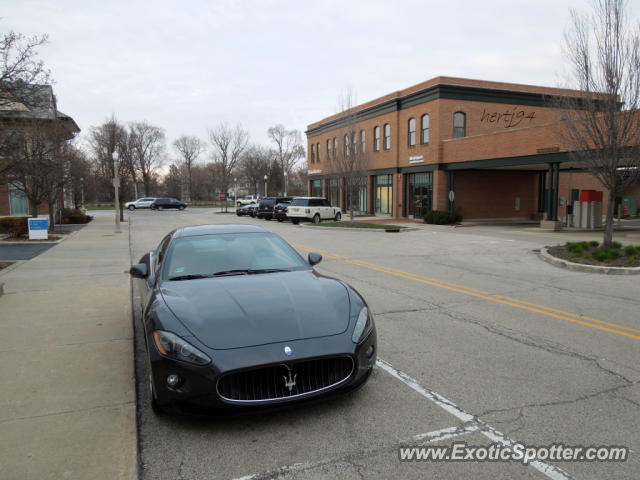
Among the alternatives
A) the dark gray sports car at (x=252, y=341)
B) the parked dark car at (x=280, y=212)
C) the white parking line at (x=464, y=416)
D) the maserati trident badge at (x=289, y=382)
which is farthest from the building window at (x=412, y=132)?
the maserati trident badge at (x=289, y=382)

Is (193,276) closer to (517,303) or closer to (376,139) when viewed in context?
(517,303)

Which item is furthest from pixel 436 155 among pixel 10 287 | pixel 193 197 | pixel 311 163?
pixel 193 197

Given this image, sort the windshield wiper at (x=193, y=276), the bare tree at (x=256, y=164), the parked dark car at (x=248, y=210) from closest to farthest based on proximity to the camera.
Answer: the windshield wiper at (x=193, y=276), the parked dark car at (x=248, y=210), the bare tree at (x=256, y=164)

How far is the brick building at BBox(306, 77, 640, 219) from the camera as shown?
3005cm

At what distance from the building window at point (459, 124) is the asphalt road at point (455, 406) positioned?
25.2 meters

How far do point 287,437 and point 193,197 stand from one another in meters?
105

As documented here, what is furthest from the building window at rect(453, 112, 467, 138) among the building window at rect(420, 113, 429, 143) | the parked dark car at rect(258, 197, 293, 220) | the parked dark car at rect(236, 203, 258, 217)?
the parked dark car at rect(236, 203, 258, 217)

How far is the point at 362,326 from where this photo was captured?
3.94 meters

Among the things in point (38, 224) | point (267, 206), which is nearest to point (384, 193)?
point (267, 206)

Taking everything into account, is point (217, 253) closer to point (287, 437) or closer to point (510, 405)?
point (287, 437)

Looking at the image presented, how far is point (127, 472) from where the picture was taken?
9.85 ft

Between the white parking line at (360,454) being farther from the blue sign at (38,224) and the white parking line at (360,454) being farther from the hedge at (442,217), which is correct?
the hedge at (442,217)

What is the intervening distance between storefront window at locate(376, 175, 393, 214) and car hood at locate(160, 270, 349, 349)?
1315 inches

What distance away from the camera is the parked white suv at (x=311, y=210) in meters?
32.2
